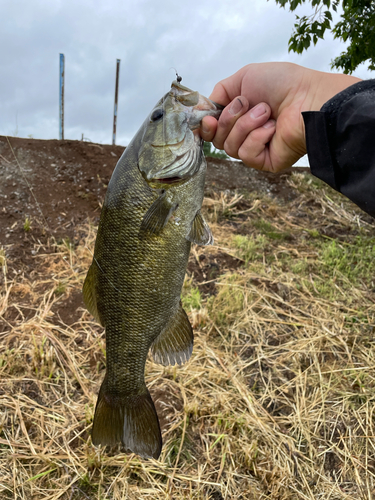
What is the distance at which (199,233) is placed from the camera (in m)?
1.71

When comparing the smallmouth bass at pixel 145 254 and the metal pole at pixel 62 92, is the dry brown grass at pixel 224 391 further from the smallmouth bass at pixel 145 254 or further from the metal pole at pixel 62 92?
the metal pole at pixel 62 92

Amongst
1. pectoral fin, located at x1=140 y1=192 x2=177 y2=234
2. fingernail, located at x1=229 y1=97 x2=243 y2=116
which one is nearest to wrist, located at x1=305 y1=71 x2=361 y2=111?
fingernail, located at x1=229 y1=97 x2=243 y2=116

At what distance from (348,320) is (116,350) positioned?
9.61 ft

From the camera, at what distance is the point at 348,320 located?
3.82m

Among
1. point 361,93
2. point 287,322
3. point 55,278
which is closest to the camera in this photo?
point 361,93

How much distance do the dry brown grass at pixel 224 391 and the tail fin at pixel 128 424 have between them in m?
0.85

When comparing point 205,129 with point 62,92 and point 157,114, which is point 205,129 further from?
point 62,92

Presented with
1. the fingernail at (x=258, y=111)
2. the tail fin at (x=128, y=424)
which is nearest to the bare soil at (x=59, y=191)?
the tail fin at (x=128, y=424)

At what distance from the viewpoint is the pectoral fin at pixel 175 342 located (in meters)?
1.84

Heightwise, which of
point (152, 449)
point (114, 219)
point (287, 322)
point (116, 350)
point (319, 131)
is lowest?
point (287, 322)

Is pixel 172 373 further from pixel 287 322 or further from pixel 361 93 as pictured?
pixel 361 93

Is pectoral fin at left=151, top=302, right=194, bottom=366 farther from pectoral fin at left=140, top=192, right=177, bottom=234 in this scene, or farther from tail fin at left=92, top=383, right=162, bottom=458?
pectoral fin at left=140, top=192, right=177, bottom=234

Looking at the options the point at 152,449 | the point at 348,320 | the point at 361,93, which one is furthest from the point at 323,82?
the point at 348,320

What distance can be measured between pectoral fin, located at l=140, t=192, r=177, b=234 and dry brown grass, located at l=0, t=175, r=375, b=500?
178 centimetres
